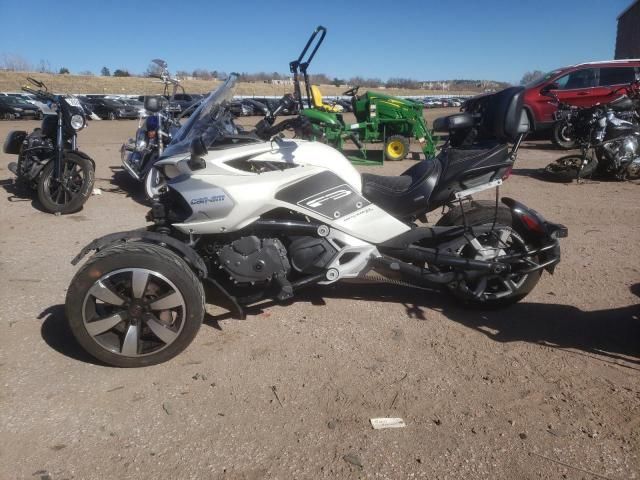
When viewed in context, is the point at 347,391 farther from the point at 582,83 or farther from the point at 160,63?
the point at 582,83

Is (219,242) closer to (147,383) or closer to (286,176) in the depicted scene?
(286,176)

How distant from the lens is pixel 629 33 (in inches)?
1559

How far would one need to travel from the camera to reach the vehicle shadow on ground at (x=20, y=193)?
22.9ft

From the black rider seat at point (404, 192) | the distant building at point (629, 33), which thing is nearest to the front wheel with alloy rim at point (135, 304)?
the black rider seat at point (404, 192)

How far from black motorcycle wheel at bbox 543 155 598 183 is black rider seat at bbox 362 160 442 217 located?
599 cm

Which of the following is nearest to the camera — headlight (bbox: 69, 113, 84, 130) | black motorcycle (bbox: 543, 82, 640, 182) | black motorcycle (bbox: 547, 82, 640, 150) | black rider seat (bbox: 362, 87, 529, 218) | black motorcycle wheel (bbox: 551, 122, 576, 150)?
black rider seat (bbox: 362, 87, 529, 218)

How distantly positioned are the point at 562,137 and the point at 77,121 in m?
11.1

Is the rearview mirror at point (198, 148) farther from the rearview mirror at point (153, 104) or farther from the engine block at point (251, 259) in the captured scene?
the rearview mirror at point (153, 104)

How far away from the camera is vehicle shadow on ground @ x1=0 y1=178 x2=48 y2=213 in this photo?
274 inches

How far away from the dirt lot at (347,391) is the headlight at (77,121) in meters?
3.18

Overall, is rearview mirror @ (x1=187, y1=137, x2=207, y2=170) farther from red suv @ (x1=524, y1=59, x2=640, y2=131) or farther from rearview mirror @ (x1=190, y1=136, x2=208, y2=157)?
red suv @ (x1=524, y1=59, x2=640, y2=131)

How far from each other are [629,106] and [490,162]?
296 inches

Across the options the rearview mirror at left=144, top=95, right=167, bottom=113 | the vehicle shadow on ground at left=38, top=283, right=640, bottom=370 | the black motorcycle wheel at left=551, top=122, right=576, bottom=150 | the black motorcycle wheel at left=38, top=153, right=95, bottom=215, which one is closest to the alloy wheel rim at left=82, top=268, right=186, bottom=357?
the vehicle shadow on ground at left=38, top=283, right=640, bottom=370

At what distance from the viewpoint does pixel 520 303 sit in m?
3.86
